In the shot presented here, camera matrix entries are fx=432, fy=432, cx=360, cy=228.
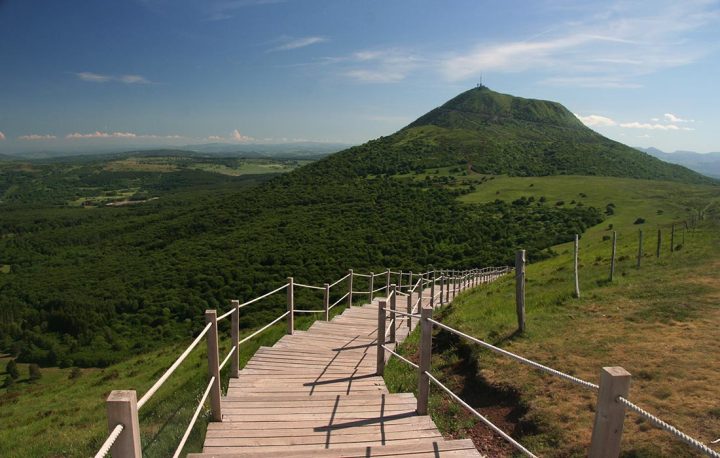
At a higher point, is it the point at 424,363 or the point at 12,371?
the point at 424,363

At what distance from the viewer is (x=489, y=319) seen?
31.4 ft

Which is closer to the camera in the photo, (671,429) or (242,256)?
(671,429)

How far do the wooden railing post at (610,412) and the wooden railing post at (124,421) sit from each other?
2.36 meters

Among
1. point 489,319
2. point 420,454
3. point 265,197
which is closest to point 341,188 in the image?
point 265,197

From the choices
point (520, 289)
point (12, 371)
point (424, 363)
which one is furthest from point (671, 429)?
point (12, 371)

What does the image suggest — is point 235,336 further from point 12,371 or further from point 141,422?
point 12,371

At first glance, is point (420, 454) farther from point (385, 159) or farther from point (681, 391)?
point (385, 159)

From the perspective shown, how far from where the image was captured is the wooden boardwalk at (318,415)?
11.5 feet

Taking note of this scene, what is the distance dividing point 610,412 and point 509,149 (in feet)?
353

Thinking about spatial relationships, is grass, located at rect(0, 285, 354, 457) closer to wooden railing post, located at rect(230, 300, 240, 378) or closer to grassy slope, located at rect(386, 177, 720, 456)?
wooden railing post, located at rect(230, 300, 240, 378)

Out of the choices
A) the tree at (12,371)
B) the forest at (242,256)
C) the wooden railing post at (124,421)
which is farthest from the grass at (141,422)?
the tree at (12,371)

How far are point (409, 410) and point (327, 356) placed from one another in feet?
9.26

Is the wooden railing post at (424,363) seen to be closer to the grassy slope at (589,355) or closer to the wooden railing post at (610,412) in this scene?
the grassy slope at (589,355)

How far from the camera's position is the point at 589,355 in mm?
6848
